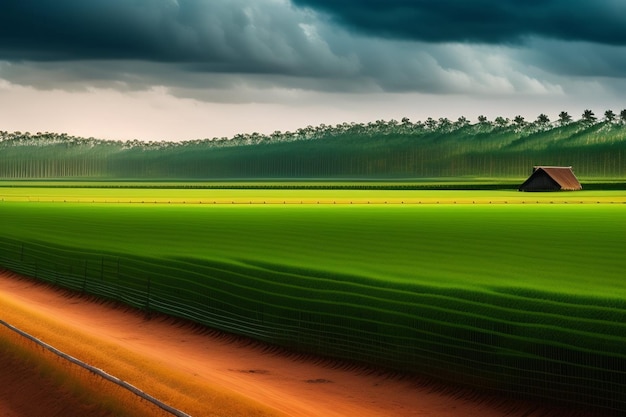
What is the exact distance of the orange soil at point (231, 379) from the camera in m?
19.6

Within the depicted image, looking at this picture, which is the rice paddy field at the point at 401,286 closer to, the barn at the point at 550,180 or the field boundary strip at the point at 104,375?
the field boundary strip at the point at 104,375

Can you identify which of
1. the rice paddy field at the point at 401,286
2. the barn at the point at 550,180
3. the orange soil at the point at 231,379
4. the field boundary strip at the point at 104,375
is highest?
the barn at the point at 550,180

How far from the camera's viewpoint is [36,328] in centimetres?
2730

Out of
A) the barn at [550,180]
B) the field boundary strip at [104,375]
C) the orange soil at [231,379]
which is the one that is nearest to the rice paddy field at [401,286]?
the orange soil at [231,379]

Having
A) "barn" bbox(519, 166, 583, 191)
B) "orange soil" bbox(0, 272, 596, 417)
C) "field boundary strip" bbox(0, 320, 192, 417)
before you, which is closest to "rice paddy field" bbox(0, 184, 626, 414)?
"orange soil" bbox(0, 272, 596, 417)

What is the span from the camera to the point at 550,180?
137750mm

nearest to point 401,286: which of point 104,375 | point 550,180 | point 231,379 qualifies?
point 231,379

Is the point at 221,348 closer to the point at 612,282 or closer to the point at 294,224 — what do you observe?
the point at 612,282

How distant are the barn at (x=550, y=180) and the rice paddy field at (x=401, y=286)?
80297mm

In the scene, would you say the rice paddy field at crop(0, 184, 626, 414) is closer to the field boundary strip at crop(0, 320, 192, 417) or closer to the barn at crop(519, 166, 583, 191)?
the field boundary strip at crop(0, 320, 192, 417)

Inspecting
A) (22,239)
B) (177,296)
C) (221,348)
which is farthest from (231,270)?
(22,239)

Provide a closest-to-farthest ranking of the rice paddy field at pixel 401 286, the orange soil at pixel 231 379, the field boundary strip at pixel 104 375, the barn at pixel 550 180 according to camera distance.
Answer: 1. the field boundary strip at pixel 104 375
2. the orange soil at pixel 231 379
3. the rice paddy field at pixel 401 286
4. the barn at pixel 550 180

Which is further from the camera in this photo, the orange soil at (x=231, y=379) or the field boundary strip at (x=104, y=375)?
the orange soil at (x=231, y=379)

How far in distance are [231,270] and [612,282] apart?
41.6 feet
